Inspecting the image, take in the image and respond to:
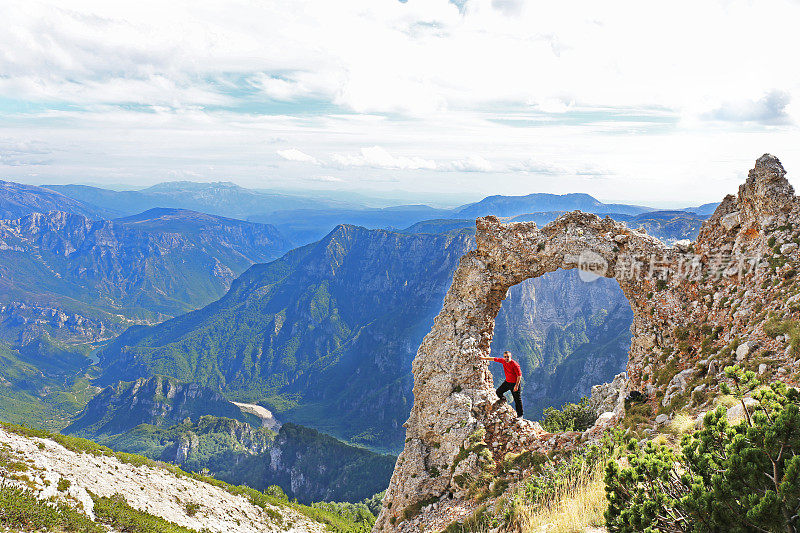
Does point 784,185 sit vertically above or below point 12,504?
above

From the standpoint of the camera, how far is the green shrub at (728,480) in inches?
246

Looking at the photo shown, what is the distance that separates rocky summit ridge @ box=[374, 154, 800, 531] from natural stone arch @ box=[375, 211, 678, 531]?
7 centimetres

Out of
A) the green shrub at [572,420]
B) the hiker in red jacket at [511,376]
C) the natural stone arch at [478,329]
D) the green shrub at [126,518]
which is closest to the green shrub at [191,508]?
the green shrub at [126,518]

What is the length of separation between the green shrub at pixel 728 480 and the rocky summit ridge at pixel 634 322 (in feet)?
34.9

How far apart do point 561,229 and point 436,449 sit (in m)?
15.7

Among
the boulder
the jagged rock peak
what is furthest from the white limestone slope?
the jagged rock peak

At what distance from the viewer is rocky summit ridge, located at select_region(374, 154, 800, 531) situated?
18688mm

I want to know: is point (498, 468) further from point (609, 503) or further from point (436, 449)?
point (609, 503)

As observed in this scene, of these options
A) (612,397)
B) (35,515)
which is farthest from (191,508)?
(612,397)

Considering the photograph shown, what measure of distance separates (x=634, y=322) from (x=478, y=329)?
29.8 feet

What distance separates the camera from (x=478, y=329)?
91.8 feet

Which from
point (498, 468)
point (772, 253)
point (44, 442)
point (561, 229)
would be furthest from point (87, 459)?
point (772, 253)

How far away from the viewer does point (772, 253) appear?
20344 mm

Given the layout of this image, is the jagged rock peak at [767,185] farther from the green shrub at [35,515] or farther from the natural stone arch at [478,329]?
the green shrub at [35,515]
